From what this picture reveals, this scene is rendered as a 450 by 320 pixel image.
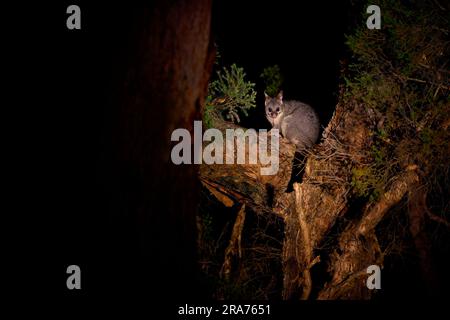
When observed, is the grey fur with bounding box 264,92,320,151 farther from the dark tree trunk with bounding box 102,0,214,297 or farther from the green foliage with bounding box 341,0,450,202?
the dark tree trunk with bounding box 102,0,214,297

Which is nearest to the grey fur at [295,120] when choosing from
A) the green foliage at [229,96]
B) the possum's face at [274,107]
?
the possum's face at [274,107]

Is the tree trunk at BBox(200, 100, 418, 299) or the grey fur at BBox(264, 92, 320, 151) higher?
the grey fur at BBox(264, 92, 320, 151)

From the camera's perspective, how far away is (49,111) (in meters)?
2.71

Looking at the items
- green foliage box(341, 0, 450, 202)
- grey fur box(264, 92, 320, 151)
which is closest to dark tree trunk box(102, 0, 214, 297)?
green foliage box(341, 0, 450, 202)

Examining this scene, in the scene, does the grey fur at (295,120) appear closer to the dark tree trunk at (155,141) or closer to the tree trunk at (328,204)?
the tree trunk at (328,204)

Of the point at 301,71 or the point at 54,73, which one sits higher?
the point at 301,71

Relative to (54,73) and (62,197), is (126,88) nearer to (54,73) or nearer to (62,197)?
(54,73)

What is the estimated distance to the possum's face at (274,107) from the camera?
8.11 m

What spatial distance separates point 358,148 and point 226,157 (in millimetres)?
2161

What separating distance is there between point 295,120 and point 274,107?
0.76m

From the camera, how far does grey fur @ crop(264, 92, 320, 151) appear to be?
739 cm

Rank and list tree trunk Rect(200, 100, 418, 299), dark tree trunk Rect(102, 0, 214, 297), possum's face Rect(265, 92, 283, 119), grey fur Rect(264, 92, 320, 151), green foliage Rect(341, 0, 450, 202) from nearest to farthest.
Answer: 1. dark tree trunk Rect(102, 0, 214, 297)
2. green foliage Rect(341, 0, 450, 202)
3. tree trunk Rect(200, 100, 418, 299)
4. grey fur Rect(264, 92, 320, 151)
5. possum's face Rect(265, 92, 283, 119)
